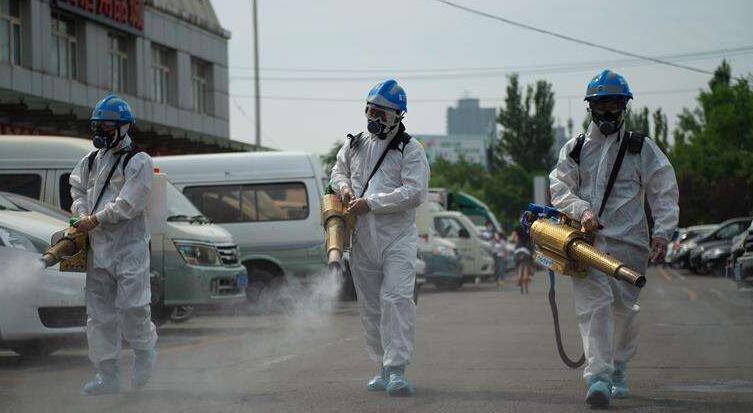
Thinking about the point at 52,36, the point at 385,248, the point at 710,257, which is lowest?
the point at 710,257

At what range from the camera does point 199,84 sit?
4950cm

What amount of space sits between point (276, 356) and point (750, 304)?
36.9ft

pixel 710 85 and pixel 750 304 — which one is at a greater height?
pixel 710 85

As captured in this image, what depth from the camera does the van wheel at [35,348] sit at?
12.2m

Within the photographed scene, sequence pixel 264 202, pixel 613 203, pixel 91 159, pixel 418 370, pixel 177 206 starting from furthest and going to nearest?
pixel 264 202
pixel 177 206
pixel 418 370
pixel 91 159
pixel 613 203

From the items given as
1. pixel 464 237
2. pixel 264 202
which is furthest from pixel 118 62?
pixel 264 202

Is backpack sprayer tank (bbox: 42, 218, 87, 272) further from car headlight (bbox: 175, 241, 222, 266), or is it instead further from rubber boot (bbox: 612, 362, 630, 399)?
car headlight (bbox: 175, 241, 222, 266)

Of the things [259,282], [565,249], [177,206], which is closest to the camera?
[565,249]

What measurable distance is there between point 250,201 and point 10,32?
1704cm

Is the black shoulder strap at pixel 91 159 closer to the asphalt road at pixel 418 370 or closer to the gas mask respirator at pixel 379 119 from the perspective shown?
the asphalt road at pixel 418 370

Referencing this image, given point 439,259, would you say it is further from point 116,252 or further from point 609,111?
point 609,111

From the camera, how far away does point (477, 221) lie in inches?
2058

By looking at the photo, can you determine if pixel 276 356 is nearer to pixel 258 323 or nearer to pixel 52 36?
pixel 258 323

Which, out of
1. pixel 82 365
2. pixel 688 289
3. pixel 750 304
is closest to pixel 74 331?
pixel 82 365
